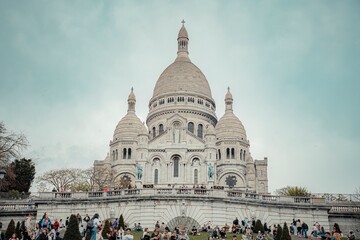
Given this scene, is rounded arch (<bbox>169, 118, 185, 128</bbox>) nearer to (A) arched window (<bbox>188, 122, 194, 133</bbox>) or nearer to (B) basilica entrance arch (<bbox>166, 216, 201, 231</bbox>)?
(A) arched window (<bbox>188, 122, 194, 133</bbox>)

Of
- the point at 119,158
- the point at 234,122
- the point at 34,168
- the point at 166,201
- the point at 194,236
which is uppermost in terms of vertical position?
the point at 234,122

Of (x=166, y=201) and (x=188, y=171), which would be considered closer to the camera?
(x=166, y=201)

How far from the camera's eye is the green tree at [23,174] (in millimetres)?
61250

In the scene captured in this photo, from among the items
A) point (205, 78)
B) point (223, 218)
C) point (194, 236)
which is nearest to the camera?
point (194, 236)

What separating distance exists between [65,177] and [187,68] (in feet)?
129

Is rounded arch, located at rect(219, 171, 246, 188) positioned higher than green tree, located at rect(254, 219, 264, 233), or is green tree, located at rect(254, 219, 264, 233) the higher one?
rounded arch, located at rect(219, 171, 246, 188)

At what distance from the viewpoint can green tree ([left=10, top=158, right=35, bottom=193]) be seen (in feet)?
201

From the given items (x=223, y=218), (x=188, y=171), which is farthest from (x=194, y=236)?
(x=188, y=171)

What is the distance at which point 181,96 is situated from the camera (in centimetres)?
10331

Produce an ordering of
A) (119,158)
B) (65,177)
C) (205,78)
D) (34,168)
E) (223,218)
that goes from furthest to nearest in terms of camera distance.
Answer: (205,78)
(119,158)
(65,177)
(34,168)
(223,218)

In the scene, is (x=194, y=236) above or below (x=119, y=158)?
below

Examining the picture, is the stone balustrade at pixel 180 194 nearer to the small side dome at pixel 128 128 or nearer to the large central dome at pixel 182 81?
the small side dome at pixel 128 128

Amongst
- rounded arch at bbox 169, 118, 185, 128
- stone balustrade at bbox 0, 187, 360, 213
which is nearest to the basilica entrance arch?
stone balustrade at bbox 0, 187, 360, 213

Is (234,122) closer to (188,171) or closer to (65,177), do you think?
(188,171)
